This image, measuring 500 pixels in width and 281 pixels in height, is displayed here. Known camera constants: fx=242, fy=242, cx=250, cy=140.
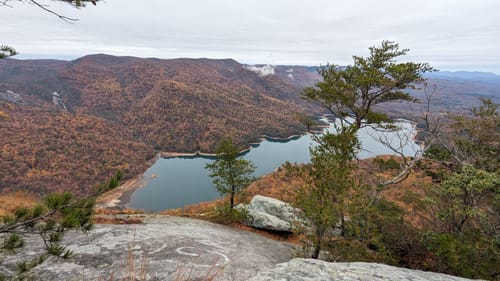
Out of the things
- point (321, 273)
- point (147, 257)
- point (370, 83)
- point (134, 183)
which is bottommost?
point (134, 183)

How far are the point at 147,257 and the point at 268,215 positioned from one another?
34.0 feet

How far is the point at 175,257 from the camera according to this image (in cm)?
652

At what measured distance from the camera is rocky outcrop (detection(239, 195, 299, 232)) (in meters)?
14.7

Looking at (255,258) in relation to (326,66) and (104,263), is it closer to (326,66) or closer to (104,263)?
(104,263)

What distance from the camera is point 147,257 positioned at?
20.6 ft

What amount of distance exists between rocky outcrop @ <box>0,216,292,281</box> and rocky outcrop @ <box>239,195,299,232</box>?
16.8ft

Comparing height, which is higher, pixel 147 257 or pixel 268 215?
pixel 147 257

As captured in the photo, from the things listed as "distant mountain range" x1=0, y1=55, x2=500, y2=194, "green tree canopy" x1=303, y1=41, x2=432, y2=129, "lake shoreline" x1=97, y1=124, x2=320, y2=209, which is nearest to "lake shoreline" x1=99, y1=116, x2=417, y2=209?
"lake shoreline" x1=97, y1=124, x2=320, y2=209

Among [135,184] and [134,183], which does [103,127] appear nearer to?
[134,183]

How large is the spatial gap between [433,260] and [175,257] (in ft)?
31.3

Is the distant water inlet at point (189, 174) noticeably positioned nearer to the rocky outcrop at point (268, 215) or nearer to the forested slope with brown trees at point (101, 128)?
the forested slope with brown trees at point (101, 128)

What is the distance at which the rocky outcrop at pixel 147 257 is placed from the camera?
520cm

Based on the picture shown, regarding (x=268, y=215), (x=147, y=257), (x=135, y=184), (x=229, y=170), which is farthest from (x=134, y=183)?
(x=147, y=257)

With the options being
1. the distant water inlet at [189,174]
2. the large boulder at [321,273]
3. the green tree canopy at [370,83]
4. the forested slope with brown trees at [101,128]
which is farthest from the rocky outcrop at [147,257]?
the distant water inlet at [189,174]
